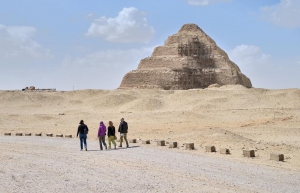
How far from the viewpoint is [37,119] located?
41844mm

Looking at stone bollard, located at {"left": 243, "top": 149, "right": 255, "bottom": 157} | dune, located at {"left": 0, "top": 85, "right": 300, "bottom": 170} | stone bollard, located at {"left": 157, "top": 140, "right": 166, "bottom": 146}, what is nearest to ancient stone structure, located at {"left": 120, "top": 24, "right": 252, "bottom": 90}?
dune, located at {"left": 0, "top": 85, "right": 300, "bottom": 170}

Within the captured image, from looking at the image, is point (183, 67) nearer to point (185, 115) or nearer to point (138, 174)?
point (185, 115)

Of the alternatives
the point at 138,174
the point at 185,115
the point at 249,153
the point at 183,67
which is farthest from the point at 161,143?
the point at 183,67

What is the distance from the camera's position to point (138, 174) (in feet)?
35.3

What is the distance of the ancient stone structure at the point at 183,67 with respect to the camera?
85.3 metres

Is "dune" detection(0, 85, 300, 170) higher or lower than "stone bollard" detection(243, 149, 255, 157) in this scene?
higher

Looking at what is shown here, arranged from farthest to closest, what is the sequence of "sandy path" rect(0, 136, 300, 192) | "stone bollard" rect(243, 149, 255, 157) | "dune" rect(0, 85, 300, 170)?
"dune" rect(0, 85, 300, 170)
"stone bollard" rect(243, 149, 255, 157)
"sandy path" rect(0, 136, 300, 192)

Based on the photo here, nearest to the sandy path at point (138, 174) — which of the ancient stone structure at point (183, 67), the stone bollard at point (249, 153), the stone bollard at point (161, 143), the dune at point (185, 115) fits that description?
the stone bollard at point (249, 153)


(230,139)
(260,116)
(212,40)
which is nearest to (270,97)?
(260,116)

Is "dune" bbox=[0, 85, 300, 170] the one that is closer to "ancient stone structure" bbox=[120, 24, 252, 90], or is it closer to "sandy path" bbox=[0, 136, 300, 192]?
"sandy path" bbox=[0, 136, 300, 192]

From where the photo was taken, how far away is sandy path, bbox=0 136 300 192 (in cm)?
912

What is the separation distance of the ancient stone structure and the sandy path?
6982 cm

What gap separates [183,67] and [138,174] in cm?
7772

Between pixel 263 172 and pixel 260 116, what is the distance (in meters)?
27.2
